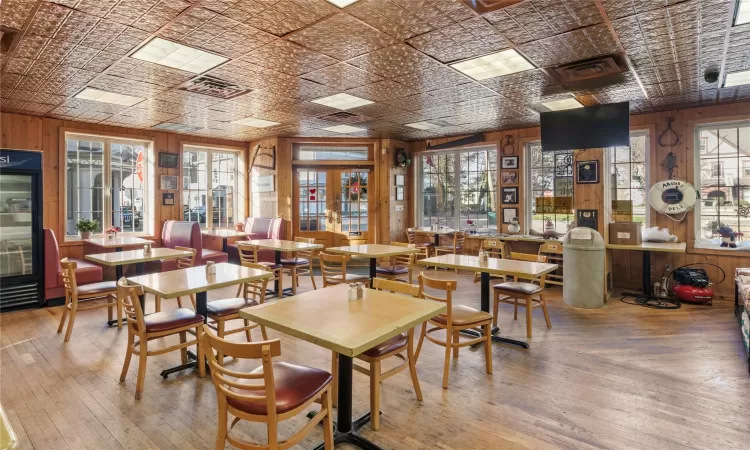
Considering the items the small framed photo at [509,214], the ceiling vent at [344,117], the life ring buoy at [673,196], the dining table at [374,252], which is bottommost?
the dining table at [374,252]

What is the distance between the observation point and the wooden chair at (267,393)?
174 cm

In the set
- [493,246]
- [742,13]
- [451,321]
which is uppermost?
[742,13]

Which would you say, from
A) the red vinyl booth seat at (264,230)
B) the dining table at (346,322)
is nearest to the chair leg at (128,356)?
the dining table at (346,322)

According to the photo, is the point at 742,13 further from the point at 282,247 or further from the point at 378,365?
the point at 282,247

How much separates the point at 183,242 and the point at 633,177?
7.61m

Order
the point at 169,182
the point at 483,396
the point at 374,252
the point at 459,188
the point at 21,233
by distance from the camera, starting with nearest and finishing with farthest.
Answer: the point at 483,396
the point at 374,252
the point at 21,233
the point at 169,182
the point at 459,188

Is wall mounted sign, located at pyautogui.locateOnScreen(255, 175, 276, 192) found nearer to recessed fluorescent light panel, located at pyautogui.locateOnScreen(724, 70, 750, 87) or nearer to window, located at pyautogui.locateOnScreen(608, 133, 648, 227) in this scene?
window, located at pyautogui.locateOnScreen(608, 133, 648, 227)

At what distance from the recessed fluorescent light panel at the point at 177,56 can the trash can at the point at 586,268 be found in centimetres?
472

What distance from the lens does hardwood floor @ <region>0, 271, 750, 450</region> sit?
2.41 meters

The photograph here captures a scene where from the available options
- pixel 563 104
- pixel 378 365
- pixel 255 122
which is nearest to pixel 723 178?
pixel 563 104

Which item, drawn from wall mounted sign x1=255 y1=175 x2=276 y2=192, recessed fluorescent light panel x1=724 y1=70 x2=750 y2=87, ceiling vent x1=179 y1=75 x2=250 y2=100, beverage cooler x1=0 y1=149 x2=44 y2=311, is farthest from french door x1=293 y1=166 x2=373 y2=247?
recessed fluorescent light panel x1=724 y1=70 x2=750 y2=87

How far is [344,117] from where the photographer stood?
6.59 m

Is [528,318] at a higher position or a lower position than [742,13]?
lower

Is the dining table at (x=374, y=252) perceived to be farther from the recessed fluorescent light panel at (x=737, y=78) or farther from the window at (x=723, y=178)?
the window at (x=723, y=178)
